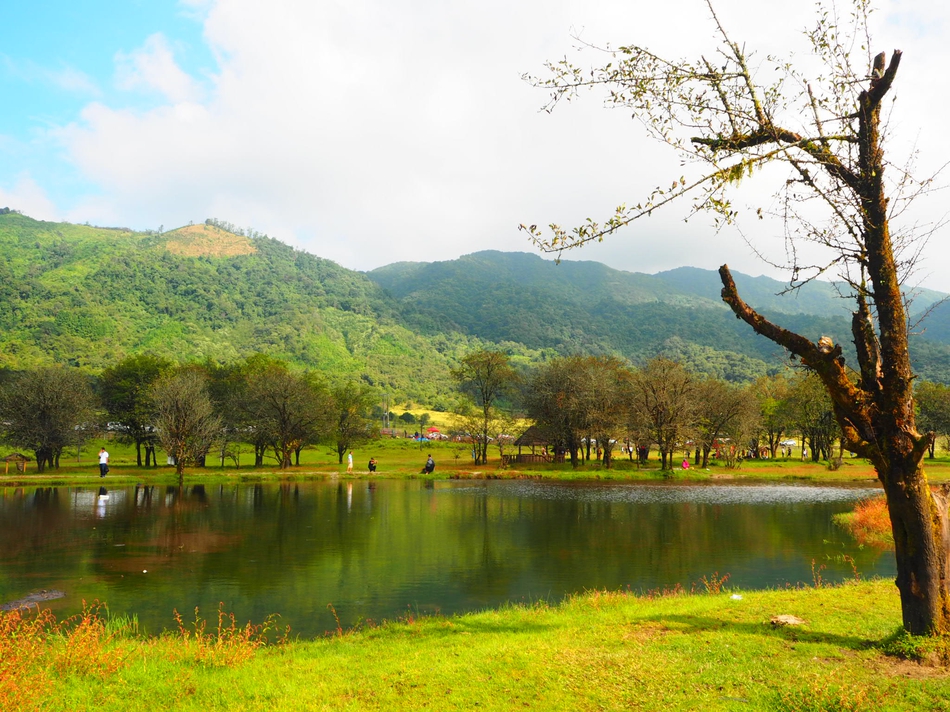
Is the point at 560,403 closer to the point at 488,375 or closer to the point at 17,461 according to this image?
the point at 488,375

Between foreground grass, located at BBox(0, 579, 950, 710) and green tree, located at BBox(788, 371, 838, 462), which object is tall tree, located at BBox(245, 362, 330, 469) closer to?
foreground grass, located at BBox(0, 579, 950, 710)

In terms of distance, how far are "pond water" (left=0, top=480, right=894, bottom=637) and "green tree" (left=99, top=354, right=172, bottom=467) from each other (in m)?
17.9

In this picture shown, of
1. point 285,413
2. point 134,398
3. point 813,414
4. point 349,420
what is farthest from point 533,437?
point 134,398

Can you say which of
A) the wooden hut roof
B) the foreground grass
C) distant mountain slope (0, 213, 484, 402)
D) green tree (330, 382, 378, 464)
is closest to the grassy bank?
green tree (330, 382, 378, 464)

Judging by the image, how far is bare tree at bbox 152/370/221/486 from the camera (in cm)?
4456

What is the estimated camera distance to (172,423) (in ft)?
146

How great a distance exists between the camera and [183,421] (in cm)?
4434

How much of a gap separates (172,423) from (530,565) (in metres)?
34.0

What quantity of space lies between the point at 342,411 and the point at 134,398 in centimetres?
2188

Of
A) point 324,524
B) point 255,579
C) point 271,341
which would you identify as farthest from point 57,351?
point 255,579

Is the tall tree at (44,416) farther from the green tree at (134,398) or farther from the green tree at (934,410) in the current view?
the green tree at (934,410)

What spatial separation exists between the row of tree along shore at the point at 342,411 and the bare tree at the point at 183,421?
0.12 meters

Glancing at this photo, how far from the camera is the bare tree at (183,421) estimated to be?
146 feet

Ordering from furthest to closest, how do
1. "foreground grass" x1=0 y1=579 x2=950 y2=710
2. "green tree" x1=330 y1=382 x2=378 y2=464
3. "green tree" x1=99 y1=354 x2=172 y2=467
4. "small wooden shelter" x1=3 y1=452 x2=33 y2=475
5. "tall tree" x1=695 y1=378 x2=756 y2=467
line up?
"green tree" x1=330 y1=382 x2=378 y2=464 → "tall tree" x1=695 y1=378 x2=756 y2=467 → "green tree" x1=99 y1=354 x2=172 y2=467 → "small wooden shelter" x1=3 y1=452 x2=33 y2=475 → "foreground grass" x1=0 y1=579 x2=950 y2=710
